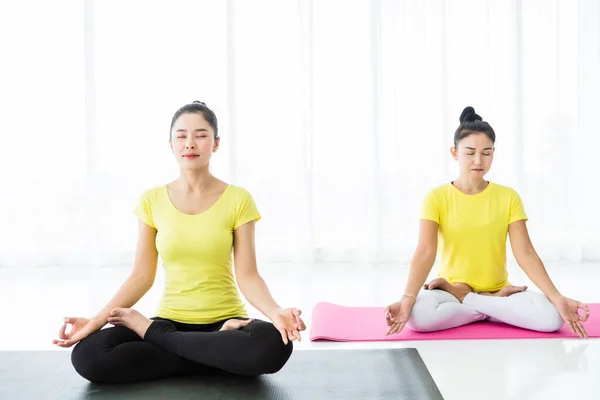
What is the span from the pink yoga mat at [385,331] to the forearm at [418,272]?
174 millimetres

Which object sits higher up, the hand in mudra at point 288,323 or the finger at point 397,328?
the hand in mudra at point 288,323

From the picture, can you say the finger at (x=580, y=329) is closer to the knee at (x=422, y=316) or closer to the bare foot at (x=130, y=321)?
the knee at (x=422, y=316)

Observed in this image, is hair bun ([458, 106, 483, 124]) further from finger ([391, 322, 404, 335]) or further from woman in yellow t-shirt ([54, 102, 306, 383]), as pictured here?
woman in yellow t-shirt ([54, 102, 306, 383])

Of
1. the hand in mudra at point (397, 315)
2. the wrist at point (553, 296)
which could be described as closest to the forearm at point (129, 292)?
the hand in mudra at point (397, 315)

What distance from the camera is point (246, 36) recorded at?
516cm

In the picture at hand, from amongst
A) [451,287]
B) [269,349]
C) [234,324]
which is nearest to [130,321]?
[234,324]

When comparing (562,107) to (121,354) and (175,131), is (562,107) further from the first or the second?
(121,354)

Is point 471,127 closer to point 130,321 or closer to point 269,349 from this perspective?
point 269,349

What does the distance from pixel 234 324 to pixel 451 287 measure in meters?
1.11

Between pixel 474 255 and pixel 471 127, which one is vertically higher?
pixel 471 127

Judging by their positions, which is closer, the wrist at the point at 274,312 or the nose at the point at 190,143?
the wrist at the point at 274,312

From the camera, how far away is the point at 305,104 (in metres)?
5.15

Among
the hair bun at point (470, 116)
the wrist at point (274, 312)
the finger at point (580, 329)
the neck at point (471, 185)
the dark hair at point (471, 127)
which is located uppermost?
the hair bun at point (470, 116)

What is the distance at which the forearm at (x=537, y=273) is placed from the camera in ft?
9.45
